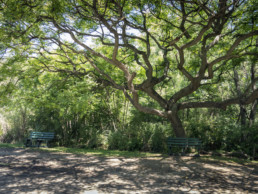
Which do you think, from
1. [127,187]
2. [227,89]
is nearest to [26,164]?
[127,187]

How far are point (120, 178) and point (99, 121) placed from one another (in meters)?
10.1

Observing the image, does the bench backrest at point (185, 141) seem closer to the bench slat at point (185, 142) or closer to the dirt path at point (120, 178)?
the bench slat at point (185, 142)

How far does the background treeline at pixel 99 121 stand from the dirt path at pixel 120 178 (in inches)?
177

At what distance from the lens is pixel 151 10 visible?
8.88m

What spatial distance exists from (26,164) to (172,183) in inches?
194

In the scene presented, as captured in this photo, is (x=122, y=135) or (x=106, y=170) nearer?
(x=106, y=170)

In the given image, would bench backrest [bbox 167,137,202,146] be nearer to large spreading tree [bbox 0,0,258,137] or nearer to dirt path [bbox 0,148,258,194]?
large spreading tree [bbox 0,0,258,137]

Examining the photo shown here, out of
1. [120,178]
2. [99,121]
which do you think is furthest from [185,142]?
[99,121]

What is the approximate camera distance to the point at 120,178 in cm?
595

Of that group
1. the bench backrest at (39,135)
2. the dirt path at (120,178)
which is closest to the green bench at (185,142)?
the dirt path at (120,178)

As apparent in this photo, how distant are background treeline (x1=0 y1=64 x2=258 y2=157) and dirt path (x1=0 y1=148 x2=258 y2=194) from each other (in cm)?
450

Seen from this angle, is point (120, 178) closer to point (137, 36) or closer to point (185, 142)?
point (185, 142)

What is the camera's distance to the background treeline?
11633mm

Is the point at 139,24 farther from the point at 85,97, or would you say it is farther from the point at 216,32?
the point at 85,97
